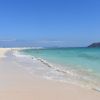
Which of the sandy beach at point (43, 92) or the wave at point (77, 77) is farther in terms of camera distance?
the wave at point (77, 77)

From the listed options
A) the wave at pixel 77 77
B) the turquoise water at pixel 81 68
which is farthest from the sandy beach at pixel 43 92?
the turquoise water at pixel 81 68

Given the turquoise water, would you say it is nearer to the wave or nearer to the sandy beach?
the wave

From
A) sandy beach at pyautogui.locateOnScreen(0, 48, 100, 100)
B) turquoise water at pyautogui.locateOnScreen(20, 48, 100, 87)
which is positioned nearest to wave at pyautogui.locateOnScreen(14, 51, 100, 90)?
turquoise water at pyautogui.locateOnScreen(20, 48, 100, 87)

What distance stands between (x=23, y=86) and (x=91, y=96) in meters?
2.31

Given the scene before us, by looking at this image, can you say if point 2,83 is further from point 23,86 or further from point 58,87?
point 58,87

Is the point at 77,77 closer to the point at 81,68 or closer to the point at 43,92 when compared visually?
the point at 43,92

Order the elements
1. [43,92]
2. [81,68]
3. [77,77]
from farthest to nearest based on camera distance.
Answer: [81,68] < [77,77] < [43,92]

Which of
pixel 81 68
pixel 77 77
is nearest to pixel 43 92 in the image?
pixel 77 77

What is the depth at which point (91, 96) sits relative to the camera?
6.75m

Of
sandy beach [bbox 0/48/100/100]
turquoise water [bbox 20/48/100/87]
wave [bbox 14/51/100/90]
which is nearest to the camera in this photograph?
sandy beach [bbox 0/48/100/100]

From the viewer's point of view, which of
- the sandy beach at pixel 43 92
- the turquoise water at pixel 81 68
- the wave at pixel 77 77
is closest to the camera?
the sandy beach at pixel 43 92

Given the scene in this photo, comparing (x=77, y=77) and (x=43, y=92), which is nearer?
(x=43, y=92)

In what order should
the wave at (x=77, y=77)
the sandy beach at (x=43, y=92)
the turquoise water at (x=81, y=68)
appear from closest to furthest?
the sandy beach at (x=43, y=92), the wave at (x=77, y=77), the turquoise water at (x=81, y=68)

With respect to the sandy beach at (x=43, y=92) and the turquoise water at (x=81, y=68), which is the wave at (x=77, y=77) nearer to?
the turquoise water at (x=81, y=68)
